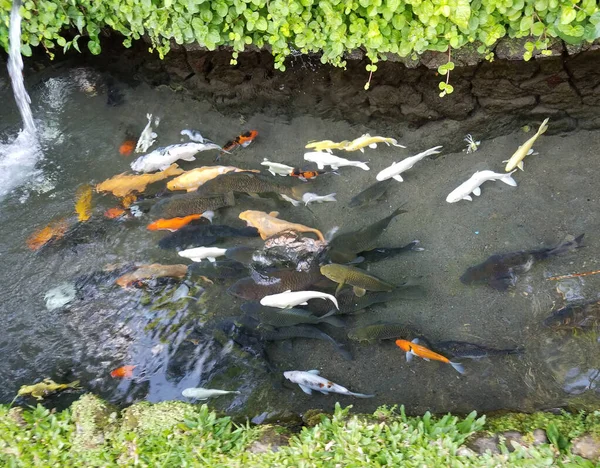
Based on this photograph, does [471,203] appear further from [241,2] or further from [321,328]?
[241,2]

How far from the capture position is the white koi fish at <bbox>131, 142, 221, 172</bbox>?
5.85 metres

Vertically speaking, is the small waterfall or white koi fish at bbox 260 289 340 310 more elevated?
the small waterfall

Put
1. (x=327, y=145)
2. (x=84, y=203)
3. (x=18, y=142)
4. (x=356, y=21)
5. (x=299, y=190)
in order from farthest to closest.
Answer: (x=18, y=142), (x=84, y=203), (x=327, y=145), (x=299, y=190), (x=356, y=21)

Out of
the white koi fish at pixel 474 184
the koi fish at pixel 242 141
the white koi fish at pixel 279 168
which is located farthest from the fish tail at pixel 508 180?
the koi fish at pixel 242 141

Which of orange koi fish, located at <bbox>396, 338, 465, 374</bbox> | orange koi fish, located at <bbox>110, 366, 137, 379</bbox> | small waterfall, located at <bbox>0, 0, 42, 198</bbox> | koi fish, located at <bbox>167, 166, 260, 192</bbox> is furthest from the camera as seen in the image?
small waterfall, located at <bbox>0, 0, 42, 198</bbox>

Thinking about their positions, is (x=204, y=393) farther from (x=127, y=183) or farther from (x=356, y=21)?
(x=356, y=21)

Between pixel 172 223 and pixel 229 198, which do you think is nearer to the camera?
pixel 172 223

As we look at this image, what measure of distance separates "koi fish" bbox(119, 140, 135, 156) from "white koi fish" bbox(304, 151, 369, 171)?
2282 millimetres

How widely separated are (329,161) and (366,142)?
47 centimetres

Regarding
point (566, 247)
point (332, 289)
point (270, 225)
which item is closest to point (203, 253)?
point (270, 225)

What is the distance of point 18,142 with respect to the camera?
21.5 feet

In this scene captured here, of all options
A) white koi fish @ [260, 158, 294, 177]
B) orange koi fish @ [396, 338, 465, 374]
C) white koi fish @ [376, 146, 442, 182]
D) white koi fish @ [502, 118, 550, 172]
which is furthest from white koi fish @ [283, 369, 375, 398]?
white koi fish @ [502, 118, 550, 172]

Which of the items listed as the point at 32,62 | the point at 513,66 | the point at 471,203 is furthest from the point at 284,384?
the point at 32,62

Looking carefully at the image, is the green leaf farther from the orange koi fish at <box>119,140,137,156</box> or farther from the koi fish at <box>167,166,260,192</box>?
the orange koi fish at <box>119,140,137,156</box>
